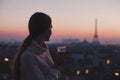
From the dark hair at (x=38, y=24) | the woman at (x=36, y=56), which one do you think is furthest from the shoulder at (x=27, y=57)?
the dark hair at (x=38, y=24)

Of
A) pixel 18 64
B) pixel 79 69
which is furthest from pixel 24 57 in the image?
pixel 79 69

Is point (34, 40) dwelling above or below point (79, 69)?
above

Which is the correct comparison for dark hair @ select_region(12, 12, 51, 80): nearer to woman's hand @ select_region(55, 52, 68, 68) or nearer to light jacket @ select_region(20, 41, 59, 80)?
light jacket @ select_region(20, 41, 59, 80)


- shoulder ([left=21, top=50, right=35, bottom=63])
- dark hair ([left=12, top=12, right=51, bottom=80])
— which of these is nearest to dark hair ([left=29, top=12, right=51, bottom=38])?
dark hair ([left=12, top=12, right=51, bottom=80])

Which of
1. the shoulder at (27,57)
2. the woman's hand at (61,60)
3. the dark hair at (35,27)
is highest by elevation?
the dark hair at (35,27)

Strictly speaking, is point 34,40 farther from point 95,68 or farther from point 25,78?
point 95,68

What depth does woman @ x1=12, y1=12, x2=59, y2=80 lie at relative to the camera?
1.50 meters

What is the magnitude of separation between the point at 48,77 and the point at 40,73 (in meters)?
0.05

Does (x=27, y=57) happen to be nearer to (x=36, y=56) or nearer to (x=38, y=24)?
(x=36, y=56)

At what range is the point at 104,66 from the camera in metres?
18.7

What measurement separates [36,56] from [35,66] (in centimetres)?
5

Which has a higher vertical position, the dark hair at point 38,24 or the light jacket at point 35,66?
the dark hair at point 38,24

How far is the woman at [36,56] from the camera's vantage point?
150cm

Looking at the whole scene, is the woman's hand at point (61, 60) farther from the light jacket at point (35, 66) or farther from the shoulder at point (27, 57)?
the shoulder at point (27, 57)
